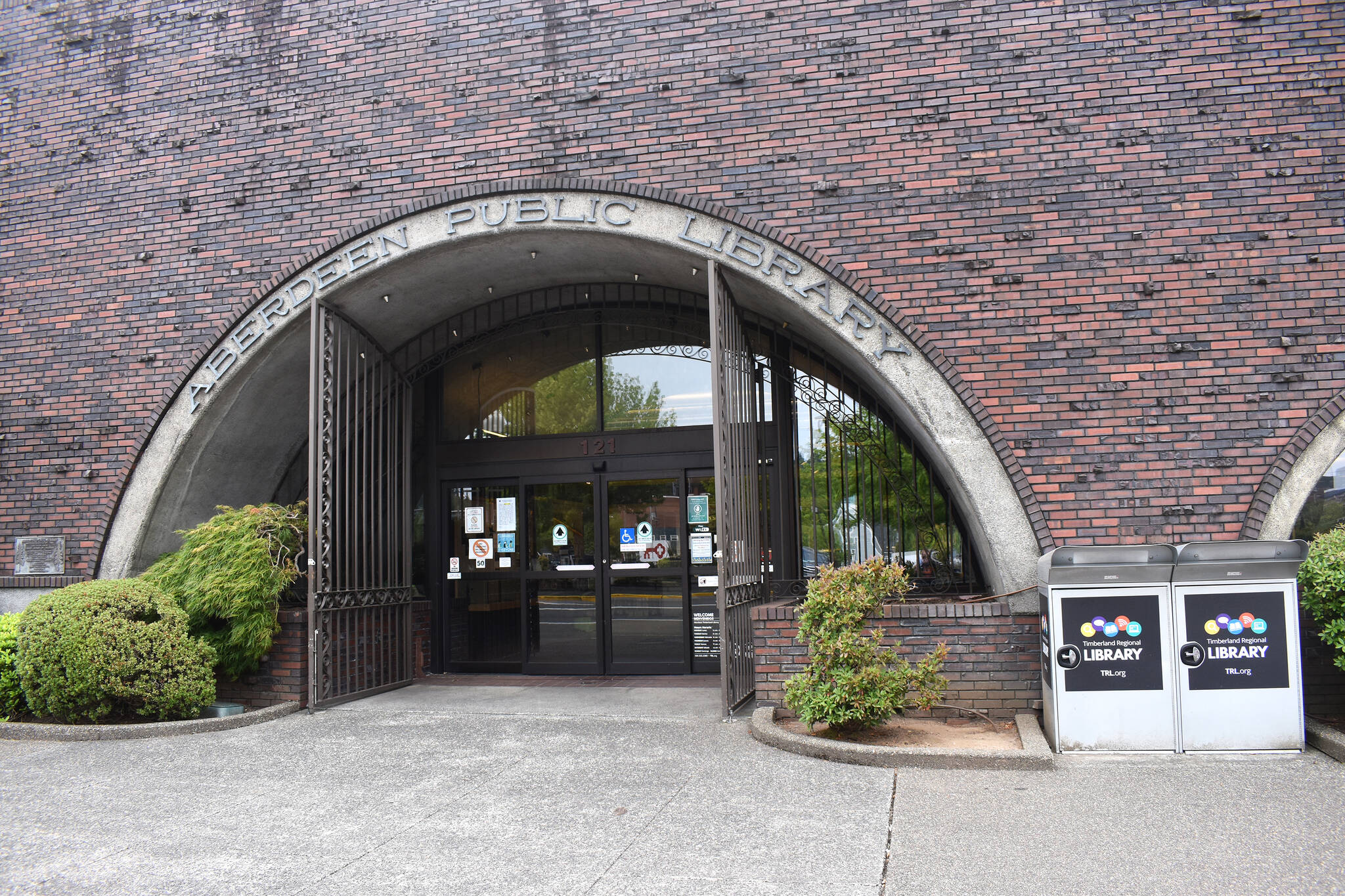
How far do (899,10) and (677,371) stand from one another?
4000mm

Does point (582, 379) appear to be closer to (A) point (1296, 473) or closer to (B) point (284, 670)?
(B) point (284, 670)

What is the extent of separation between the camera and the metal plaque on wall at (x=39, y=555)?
358 inches

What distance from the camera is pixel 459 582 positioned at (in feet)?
33.6

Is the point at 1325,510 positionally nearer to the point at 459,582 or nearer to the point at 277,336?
the point at 459,582

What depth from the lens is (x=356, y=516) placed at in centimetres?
873

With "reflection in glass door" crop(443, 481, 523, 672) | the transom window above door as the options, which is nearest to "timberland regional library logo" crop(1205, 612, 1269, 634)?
the transom window above door

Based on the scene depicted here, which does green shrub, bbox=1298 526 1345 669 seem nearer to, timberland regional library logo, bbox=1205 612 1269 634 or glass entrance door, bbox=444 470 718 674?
timberland regional library logo, bbox=1205 612 1269 634

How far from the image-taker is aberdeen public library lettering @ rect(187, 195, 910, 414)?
7.48 m

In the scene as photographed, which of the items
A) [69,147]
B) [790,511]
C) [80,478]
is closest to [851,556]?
[790,511]

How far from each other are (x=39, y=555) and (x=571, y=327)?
5722 millimetres

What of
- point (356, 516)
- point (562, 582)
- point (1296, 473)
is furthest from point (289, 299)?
point (1296, 473)

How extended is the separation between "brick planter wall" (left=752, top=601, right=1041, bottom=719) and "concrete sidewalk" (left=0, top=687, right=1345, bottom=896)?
108cm

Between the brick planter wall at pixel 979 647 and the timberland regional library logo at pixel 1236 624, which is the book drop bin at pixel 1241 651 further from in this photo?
the brick planter wall at pixel 979 647

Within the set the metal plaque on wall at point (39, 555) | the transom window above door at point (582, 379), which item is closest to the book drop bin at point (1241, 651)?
the transom window above door at point (582, 379)
